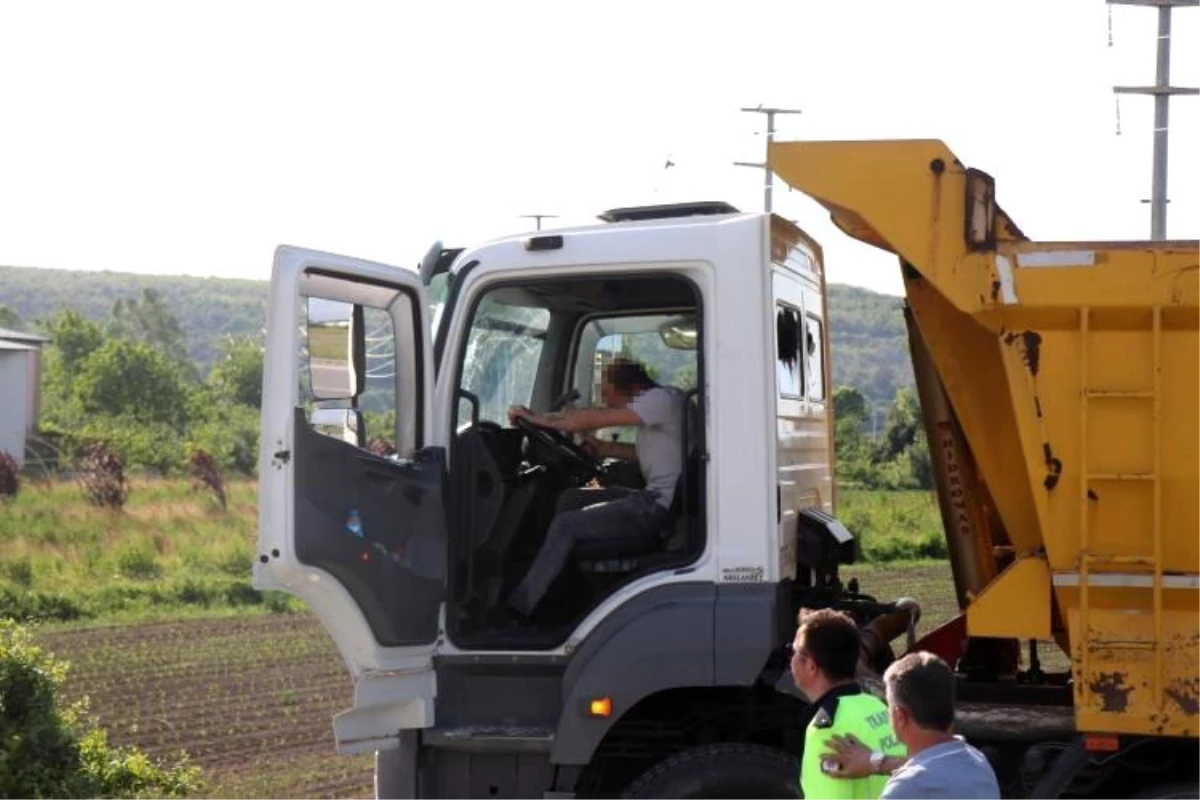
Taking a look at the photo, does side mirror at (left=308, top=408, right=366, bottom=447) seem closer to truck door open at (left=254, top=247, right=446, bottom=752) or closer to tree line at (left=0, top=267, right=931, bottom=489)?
truck door open at (left=254, top=247, right=446, bottom=752)

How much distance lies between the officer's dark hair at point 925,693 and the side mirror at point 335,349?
120 inches

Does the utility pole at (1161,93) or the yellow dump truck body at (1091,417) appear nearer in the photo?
the yellow dump truck body at (1091,417)

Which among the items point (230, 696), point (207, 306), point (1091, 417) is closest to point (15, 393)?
point (230, 696)

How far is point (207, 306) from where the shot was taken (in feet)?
565

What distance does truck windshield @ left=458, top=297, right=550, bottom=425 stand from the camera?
25.8 feet

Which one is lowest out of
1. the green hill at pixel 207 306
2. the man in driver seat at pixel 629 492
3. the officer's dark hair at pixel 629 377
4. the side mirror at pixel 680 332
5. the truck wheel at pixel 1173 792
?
the truck wheel at pixel 1173 792

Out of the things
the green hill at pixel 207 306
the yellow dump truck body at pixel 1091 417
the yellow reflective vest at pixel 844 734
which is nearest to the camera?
the yellow reflective vest at pixel 844 734

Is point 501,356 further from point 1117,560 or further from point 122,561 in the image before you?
point 122,561

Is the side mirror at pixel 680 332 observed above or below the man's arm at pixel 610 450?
above

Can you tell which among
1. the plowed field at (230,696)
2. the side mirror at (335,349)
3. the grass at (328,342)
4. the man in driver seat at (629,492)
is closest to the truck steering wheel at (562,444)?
the man in driver seat at (629,492)

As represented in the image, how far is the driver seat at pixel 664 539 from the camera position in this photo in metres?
7.54

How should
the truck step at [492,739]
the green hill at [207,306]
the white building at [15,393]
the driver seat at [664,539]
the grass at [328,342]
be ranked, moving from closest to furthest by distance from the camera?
the grass at [328,342] < the truck step at [492,739] < the driver seat at [664,539] < the white building at [15,393] < the green hill at [207,306]

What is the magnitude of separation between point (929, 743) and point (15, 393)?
188 ft

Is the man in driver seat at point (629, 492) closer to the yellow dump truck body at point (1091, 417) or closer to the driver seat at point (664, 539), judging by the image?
the driver seat at point (664, 539)
